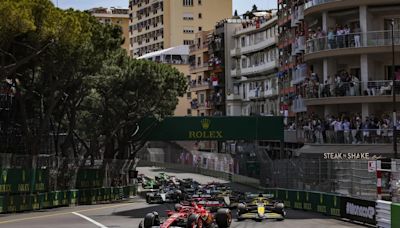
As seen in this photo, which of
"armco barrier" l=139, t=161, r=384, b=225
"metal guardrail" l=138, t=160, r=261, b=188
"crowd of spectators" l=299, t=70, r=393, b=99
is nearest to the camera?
"armco barrier" l=139, t=161, r=384, b=225

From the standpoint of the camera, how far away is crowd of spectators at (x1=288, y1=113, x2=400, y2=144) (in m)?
45.5

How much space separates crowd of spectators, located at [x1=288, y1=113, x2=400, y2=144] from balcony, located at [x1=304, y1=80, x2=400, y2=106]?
40.2 inches

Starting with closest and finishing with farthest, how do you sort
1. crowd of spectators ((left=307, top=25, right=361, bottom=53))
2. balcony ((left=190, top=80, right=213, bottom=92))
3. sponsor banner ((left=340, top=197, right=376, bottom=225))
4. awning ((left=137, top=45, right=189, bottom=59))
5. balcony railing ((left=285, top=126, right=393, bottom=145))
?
1. sponsor banner ((left=340, top=197, right=376, bottom=225))
2. balcony railing ((left=285, top=126, right=393, bottom=145))
3. crowd of spectators ((left=307, top=25, right=361, bottom=53))
4. balcony ((left=190, top=80, right=213, bottom=92))
5. awning ((left=137, top=45, right=189, bottom=59))

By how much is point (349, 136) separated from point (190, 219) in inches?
907

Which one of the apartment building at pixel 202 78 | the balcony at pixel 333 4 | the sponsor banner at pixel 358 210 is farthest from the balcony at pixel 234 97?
the sponsor banner at pixel 358 210

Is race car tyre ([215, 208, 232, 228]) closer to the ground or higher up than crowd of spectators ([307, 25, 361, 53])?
closer to the ground

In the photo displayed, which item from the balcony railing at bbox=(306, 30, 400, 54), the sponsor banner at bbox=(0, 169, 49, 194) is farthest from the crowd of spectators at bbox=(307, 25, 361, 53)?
the sponsor banner at bbox=(0, 169, 49, 194)

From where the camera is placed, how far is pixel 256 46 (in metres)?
94.8

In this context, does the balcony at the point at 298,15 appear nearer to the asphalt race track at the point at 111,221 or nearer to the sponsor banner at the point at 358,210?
the asphalt race track at the point at 111,221

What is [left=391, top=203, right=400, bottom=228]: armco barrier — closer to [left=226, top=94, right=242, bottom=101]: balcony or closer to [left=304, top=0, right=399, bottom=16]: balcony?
[left=304, top=0, right=399, bottom=16]: balcony

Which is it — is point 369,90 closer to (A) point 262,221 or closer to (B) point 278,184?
(B) point 278,184

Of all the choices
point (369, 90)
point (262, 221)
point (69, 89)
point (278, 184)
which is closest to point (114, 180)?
point (69, 89)

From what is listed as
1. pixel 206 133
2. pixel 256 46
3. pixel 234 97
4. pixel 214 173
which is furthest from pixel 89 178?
pixel 234 97

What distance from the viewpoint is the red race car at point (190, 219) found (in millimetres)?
24859
